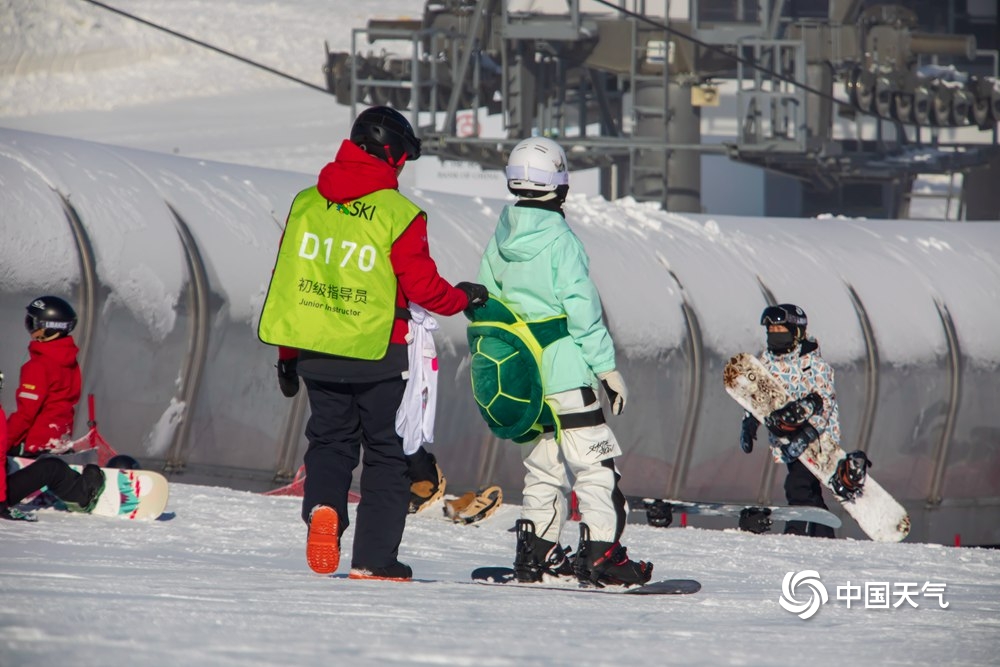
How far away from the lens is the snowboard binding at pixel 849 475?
8.56 m

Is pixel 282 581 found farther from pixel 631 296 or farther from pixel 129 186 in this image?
pixel 631 296

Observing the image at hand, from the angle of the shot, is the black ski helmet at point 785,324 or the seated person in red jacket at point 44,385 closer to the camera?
the seated person in red jacket at point 44,385

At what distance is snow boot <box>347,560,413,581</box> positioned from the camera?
15.2ft

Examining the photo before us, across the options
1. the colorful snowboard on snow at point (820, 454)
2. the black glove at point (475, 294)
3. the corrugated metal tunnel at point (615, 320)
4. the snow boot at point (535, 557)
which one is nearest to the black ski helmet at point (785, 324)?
the colorful snowboard on snow at point (820, 454)

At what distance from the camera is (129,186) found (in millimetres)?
9094

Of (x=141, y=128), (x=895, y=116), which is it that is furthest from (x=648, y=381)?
(x=141, y=128)

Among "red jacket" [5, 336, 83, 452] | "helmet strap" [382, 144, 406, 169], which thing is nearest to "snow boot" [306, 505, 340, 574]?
"helmet strap" [382, 144, 406, 169]

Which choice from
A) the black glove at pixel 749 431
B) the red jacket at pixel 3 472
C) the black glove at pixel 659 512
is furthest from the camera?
the black glove at pixel 659 512

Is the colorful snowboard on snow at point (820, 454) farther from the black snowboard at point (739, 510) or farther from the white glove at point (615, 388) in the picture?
the white glove at point (615, 388)

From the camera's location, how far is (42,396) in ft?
22.0

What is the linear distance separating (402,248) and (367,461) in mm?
750

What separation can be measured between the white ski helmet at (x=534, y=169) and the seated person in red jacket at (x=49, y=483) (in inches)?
99.2

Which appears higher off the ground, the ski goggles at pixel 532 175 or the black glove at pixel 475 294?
the ski goggles at pixel 532 175

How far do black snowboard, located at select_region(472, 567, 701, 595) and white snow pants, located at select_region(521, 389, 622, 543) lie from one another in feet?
0.56
